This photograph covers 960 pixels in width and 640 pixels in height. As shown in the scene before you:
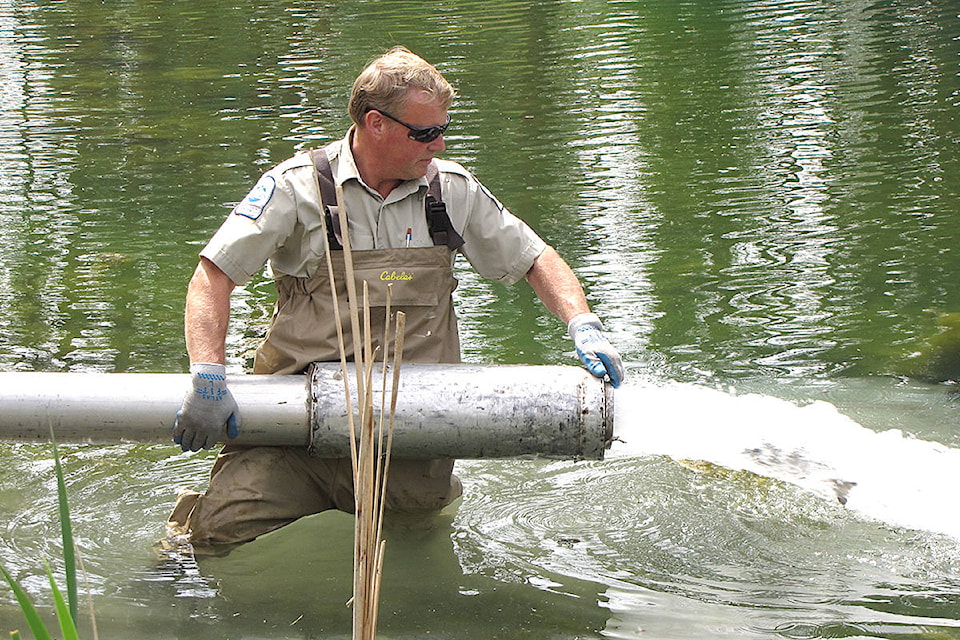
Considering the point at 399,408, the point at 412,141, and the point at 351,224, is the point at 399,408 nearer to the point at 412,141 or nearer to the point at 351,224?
the point at 351,224

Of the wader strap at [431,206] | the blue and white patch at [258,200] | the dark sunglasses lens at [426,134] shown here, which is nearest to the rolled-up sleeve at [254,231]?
the blue and white patch at [258,200]

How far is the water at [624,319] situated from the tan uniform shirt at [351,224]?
62cm

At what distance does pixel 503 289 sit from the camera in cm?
698

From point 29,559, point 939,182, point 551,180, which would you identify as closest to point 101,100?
point 551,180

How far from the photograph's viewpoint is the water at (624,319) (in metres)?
3.92

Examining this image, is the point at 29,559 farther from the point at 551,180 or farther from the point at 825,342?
the point at 551,180

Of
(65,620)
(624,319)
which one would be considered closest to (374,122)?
(65,620)

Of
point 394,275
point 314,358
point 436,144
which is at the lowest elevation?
point 314,358

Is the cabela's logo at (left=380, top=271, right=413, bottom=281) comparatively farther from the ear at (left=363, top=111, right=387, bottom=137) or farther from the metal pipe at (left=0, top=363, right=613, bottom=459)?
the ear at (left=363, top=111, right=387, bottom=137)

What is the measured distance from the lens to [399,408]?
3613 millimetres

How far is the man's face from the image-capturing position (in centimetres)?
369

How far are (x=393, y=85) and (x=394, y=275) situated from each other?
0.57m

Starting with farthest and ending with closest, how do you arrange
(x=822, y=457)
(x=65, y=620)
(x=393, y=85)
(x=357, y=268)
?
(x=822, y=457) → (x=357, y=268) → (x=393, y=85) → (x=65, y=620)

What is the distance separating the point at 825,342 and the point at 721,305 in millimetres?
679
